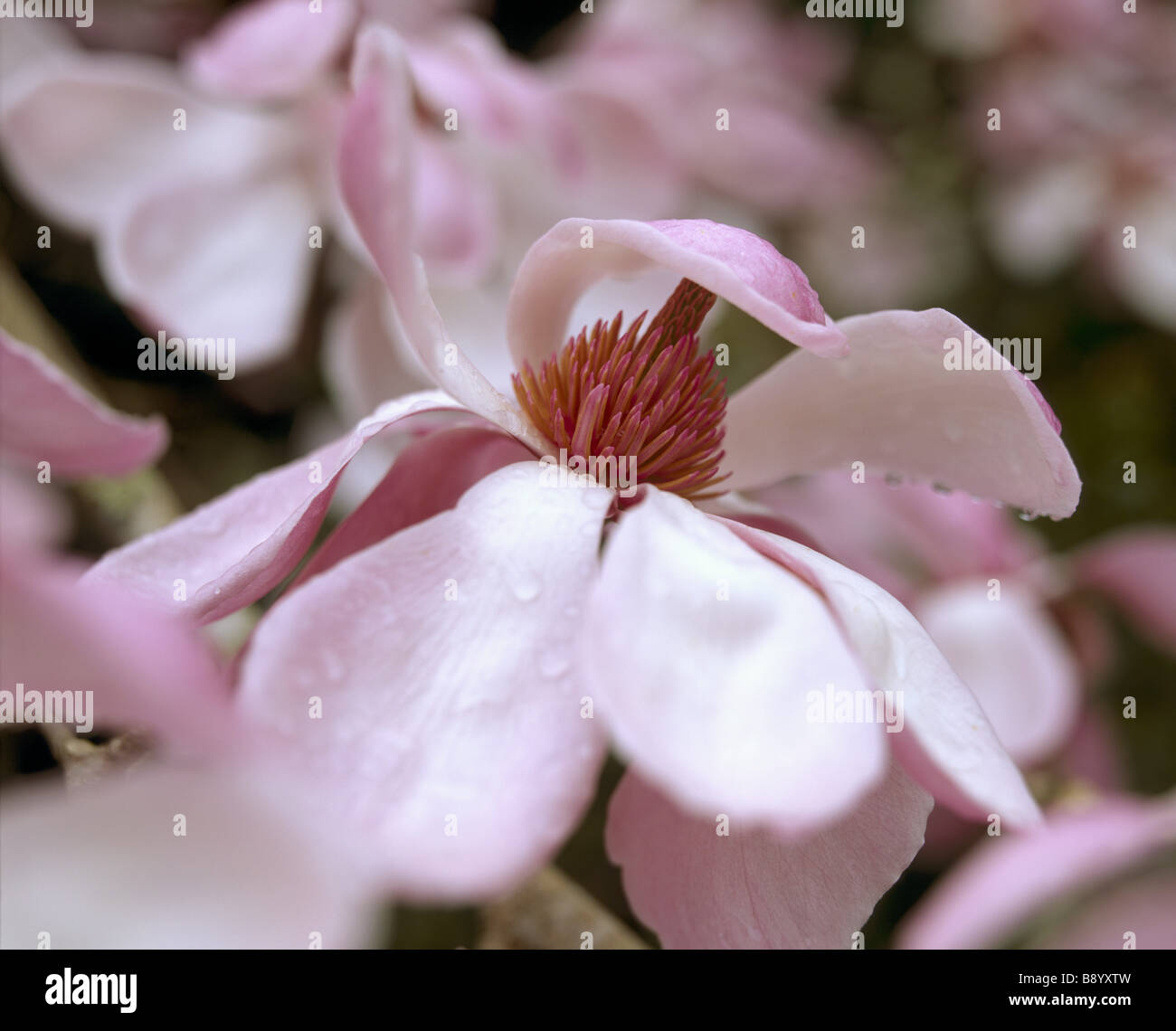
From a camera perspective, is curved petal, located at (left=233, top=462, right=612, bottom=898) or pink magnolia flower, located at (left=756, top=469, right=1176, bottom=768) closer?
curved petal, located at (left=233, top=462, right=612, bottom=898)

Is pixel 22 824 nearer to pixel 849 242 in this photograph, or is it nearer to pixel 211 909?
pixel 211 909

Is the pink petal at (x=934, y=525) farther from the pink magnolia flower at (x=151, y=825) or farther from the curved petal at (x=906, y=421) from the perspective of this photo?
the pink magnolia flower at (x=151, y=825)

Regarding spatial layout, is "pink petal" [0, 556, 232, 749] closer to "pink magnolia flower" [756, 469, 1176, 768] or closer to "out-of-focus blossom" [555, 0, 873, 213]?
"pink magnolia flower" [756, 469, 1176, 768]

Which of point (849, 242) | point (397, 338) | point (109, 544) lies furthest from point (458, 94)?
point (849, 242)

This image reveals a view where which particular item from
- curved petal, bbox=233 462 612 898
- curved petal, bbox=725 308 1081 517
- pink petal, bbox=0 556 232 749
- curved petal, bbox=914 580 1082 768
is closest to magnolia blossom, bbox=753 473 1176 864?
curved petal, bbox=914 580 1082 768

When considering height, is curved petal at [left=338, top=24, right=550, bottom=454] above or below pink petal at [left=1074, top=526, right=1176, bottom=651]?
above

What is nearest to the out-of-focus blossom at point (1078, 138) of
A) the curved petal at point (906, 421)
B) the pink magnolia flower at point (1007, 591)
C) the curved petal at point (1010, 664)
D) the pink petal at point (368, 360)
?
the pink magnolia flower at point (1007, 591)
